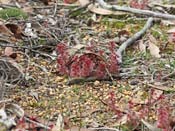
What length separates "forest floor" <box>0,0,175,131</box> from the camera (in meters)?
3.25

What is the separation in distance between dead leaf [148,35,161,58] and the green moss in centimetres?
112

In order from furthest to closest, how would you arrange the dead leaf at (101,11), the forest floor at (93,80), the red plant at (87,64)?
1. the dead leaf at (101,11)
2. the red plant at (87,64)
3. the forest floor at (93,80)

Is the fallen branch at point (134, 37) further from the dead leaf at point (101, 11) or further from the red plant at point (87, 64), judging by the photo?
the dead leaf at point (101, 11)

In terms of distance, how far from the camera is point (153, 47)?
4.18m

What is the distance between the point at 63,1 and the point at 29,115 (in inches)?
88.4

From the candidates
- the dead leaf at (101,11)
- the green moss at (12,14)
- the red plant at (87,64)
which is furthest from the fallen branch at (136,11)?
the red plant at (87,64)

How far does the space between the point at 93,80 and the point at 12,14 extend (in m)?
1.34

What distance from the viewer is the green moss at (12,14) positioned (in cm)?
464

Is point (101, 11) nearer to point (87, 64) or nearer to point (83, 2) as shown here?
point (83, 2)

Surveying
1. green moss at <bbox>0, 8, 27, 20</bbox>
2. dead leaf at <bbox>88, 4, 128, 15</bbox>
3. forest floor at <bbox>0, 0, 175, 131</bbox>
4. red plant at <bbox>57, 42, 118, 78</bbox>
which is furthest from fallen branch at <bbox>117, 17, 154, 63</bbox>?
green moss at <bbox>0, 8, 27, 20</bbox>

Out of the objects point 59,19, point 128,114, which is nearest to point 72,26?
point 59,19

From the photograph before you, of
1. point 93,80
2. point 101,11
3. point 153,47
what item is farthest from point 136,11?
point 93,80

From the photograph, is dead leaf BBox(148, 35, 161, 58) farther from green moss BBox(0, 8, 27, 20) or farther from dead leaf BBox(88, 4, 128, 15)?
green moss BBox(0, 8, 27, 20)

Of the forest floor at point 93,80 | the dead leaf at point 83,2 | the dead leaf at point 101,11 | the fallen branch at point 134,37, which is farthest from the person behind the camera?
the dead leaf at point 83,2
